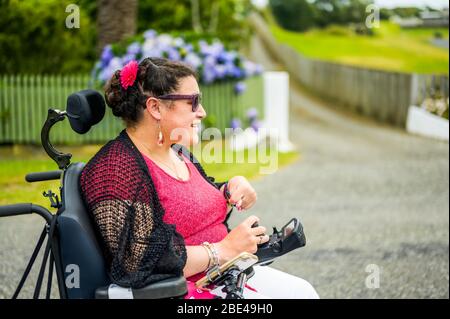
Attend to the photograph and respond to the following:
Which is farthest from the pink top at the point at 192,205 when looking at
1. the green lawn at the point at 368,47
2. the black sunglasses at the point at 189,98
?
the green lawn at the point at 368,47

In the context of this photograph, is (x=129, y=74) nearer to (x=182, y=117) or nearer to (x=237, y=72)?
(x=182, y=117)

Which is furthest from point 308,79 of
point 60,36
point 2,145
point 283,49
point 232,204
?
point 232,204

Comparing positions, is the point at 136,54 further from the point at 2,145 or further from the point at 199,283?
the point at 199,283

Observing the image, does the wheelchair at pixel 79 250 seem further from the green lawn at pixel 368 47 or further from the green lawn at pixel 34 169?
the green lawn at pixel 368 47

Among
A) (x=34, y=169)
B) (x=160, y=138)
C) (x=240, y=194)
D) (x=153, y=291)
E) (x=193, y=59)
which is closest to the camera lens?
(x=153, y=291)

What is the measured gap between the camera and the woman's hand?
3.18 m

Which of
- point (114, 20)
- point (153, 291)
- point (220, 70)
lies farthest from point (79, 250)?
point (114, 20)

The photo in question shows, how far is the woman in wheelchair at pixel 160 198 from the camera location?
268 cm

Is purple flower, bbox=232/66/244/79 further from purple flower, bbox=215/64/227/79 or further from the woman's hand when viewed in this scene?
the woman's hand

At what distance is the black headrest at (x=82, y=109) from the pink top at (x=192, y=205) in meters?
0.25

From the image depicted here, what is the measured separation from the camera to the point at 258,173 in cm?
1166

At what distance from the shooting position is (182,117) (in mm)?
2936

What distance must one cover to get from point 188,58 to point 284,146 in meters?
2.92

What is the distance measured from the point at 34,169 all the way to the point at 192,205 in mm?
8820
